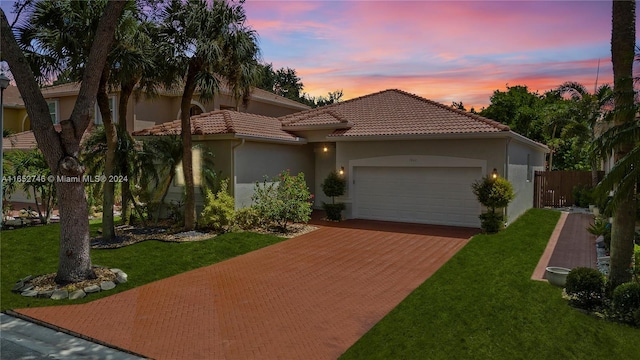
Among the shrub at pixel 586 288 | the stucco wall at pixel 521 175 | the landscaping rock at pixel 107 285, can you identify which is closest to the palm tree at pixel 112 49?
the landscaping rock at pixel 107 285

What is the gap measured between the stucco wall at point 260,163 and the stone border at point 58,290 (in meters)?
7.57

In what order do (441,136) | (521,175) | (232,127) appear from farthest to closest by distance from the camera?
(521,175) → (232,127) → (441,136)

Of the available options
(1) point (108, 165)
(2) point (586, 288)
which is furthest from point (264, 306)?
(1) point (108, 165)

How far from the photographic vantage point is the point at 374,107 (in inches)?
829

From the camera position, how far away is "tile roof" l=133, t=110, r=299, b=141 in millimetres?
16547

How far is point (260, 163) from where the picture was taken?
17.7m

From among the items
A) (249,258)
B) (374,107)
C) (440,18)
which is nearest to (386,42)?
(440,18)

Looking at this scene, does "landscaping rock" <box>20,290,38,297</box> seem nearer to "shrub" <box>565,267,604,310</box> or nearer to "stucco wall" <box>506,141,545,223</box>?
"shrub" <box>565,267,604,310</box>

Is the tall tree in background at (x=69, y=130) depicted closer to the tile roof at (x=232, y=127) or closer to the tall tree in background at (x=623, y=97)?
the tile roof at (x=232, y=127)

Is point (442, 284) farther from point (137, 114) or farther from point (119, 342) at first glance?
point (137, 114)

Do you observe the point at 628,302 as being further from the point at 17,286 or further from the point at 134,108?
the point at 134,108

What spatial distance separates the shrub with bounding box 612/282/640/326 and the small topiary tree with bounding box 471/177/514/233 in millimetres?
7725

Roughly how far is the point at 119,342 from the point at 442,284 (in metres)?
6.59

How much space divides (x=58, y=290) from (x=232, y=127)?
9113 millimetres
